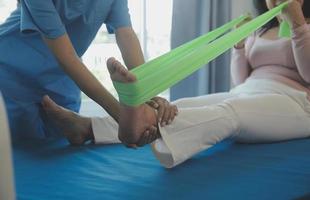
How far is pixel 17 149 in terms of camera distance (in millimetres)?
1278

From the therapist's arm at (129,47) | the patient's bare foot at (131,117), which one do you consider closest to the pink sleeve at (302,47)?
the therapist's arm at (129,47)

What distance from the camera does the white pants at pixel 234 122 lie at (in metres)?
1.07

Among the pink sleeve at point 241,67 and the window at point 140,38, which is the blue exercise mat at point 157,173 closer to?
the pink sleeve at point 241,67

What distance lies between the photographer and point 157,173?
1.04 m

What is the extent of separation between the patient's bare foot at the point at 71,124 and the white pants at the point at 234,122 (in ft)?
0.09

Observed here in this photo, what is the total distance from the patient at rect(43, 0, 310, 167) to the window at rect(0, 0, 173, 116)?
2.17 ft

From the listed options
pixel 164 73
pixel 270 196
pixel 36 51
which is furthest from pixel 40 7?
pixel 270 196

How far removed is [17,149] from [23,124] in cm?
15

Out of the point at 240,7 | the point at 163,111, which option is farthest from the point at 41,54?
the point at 240,7

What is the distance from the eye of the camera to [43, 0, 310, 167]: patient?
3.41ft

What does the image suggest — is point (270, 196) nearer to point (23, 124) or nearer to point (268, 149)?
point (268, 149)

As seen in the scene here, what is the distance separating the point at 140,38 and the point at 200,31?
34 centimetres

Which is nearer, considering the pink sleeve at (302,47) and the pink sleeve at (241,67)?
the pink sleeve at (302,47)

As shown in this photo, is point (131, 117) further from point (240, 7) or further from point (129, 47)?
point (240, 7)
